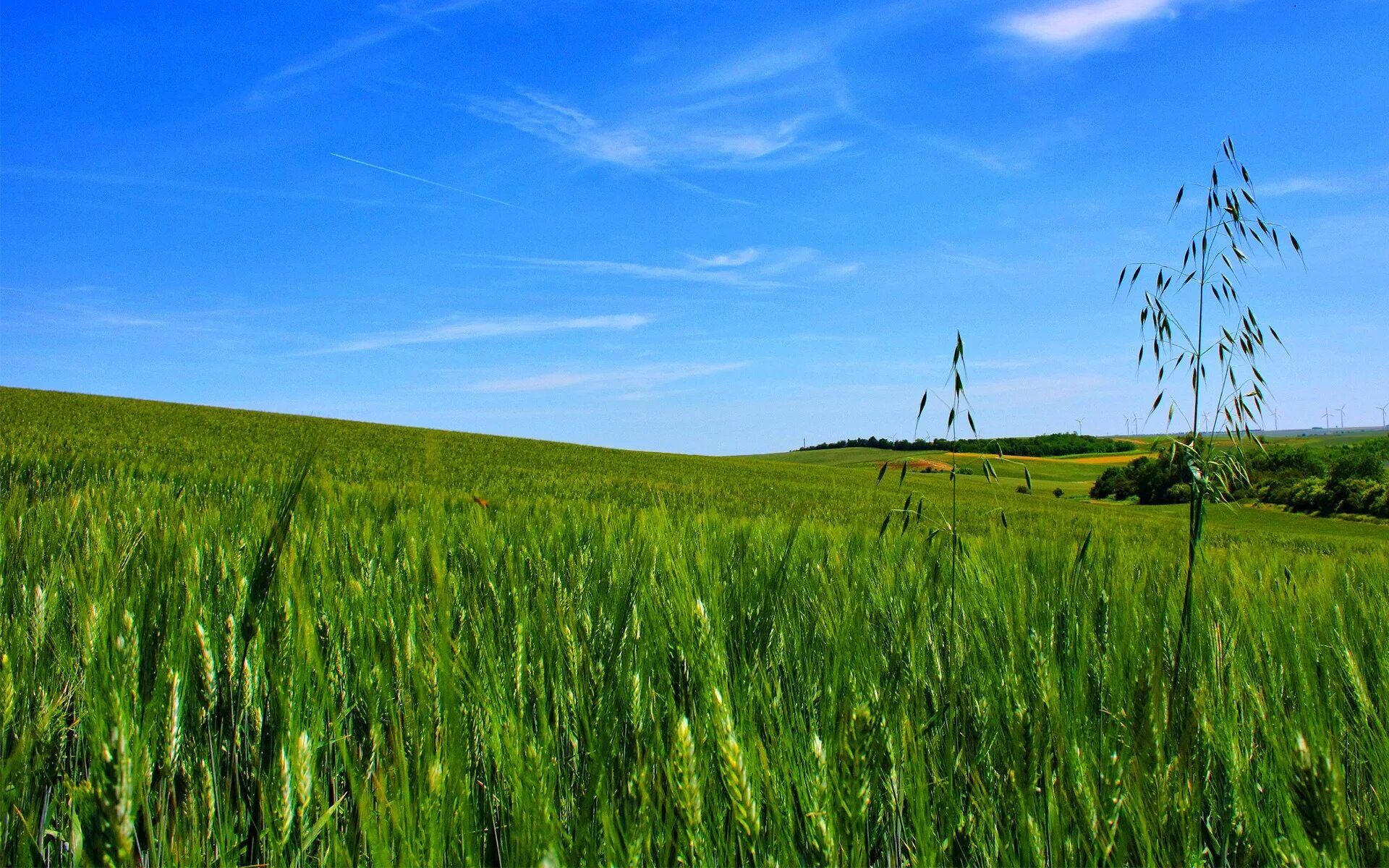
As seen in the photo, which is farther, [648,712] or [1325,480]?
[1325,480]

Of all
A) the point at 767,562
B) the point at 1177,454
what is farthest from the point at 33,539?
the point at 1177,454

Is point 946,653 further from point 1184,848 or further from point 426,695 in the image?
point 426,695

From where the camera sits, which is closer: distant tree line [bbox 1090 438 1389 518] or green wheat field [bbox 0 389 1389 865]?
green wheat field [bbox 0 389 1389 865]

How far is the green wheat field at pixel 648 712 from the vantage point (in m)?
0.76

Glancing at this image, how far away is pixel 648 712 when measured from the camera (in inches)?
45.1

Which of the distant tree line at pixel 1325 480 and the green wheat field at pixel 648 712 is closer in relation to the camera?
the green wheat field at pixel 648 712

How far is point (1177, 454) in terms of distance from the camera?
5.64ft

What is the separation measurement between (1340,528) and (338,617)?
30.5 metres

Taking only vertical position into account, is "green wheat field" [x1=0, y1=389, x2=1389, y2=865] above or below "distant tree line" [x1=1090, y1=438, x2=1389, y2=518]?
above

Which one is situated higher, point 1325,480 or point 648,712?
point 648,712

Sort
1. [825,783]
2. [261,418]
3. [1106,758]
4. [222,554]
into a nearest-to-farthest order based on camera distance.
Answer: [825,783] → [1106,758] → [222,554] → [261,418]

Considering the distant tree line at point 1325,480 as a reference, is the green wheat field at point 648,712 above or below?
above

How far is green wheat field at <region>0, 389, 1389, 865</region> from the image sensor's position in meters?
0.76

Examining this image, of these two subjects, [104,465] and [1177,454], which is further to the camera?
[104,465]
